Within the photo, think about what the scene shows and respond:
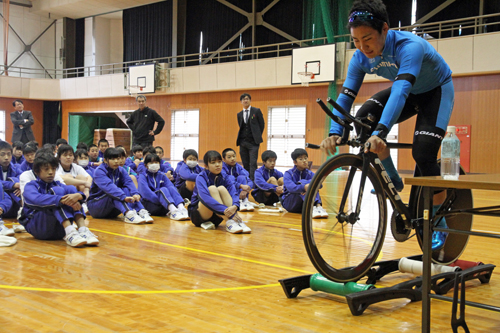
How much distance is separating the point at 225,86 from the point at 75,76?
9134mm

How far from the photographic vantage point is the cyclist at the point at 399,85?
208 centimetres

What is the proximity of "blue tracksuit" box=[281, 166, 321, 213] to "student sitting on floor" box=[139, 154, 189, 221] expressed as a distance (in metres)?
1.36

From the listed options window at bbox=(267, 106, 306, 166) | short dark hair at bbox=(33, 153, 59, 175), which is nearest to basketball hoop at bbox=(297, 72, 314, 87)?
window at bbox=(267, 106, 306, 166)

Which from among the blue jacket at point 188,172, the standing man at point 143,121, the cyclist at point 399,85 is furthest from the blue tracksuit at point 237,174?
the cyclist at point 399,85

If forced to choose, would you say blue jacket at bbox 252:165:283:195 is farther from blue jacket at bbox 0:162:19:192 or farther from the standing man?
blue jacket at bbox 0:162:19:192

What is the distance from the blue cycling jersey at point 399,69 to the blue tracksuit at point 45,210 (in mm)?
2364

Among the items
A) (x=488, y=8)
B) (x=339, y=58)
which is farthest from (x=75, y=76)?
(x=488, y=8)

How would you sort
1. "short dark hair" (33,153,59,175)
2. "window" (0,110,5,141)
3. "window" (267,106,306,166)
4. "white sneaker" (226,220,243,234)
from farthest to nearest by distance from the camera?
"window" (0,110,5,141)
"window" (267,106,306,166)
"white sneaker" (226,220,243,234)
"short dark hair" (33,153,59,175)

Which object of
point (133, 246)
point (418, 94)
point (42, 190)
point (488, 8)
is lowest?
point (133, 246)

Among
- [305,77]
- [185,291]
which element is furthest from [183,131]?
[185,291]

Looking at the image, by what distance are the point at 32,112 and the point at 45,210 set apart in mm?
17670

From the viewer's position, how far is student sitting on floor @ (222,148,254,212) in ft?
18.3

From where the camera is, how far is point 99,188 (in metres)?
5.14

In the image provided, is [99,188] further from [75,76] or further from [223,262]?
[75,76]
